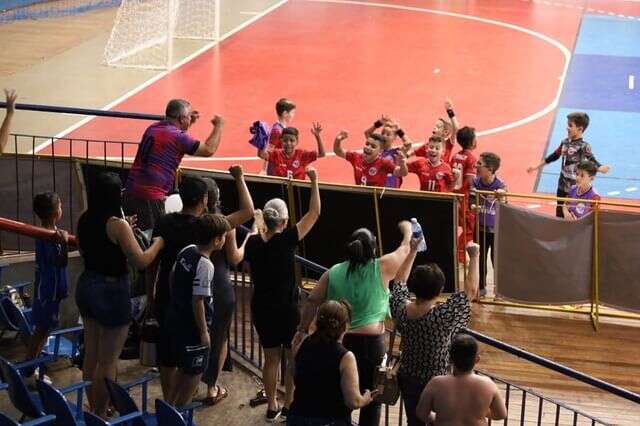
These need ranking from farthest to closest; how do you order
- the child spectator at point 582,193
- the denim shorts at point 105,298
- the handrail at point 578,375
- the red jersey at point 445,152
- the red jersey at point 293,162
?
the red jersey at point 445,152, the red jersey at point 293,162, the child spectator at point 582,193, the denim shorts at point 105,298, the handrail at point 578,375

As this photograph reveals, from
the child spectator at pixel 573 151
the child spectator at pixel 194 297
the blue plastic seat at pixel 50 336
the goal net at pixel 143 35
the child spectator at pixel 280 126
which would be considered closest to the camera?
the child spectator at pixel 194 297

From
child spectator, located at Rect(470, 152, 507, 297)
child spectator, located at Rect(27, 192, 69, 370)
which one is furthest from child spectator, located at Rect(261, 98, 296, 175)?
child spectator, located at Rect(27, 192, 69, 370)

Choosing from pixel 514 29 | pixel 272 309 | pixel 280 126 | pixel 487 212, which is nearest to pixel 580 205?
pixel 487 212

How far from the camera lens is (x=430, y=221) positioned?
12672 mm

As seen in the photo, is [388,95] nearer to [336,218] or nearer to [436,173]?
[436,173]

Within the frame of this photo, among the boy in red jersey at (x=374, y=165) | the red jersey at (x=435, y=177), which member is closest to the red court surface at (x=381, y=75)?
the boy in red jersey at (x=374, y=165)

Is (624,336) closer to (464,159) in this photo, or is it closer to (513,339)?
(513,339)

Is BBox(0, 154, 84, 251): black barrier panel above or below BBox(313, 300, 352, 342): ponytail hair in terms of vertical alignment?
above

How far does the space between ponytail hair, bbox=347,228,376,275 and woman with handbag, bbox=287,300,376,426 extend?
3.01ft

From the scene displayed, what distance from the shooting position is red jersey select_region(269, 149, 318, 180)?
47.1 feet

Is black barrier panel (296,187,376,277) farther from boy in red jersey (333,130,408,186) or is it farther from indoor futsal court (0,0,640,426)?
boy in red jersey (333,130,408,186)

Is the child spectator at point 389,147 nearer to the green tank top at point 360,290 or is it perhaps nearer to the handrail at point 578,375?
the green tank top at point 360,290

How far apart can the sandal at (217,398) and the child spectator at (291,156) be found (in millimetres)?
4780

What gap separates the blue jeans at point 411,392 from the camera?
8016 millimetres
